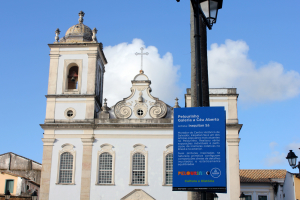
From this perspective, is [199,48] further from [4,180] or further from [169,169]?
[4,180]

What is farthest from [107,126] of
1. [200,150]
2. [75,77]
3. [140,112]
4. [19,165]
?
[200,150]

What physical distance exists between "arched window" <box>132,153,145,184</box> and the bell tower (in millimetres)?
3661

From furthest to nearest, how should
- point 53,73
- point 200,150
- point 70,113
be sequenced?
1. point 53,73
2. point 70,113
3. point 200,150

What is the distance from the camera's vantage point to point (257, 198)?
29.5m

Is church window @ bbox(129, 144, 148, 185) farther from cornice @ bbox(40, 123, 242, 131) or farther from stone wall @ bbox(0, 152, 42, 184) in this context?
Answer: stone wall @ bbox(0, 152, 42, 184)

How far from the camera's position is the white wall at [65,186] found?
23.5 m

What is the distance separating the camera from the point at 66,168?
2417 centimetres

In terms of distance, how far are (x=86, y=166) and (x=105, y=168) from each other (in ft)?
3.72

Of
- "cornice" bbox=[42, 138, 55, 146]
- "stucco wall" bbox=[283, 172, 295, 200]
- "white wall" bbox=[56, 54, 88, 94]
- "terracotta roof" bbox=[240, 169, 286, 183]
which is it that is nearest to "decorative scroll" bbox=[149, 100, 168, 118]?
"white wall" bbox=[56, 54, 88, 94]

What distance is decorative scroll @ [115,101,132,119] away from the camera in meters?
25.0

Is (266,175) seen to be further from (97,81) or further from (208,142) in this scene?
(208,142)

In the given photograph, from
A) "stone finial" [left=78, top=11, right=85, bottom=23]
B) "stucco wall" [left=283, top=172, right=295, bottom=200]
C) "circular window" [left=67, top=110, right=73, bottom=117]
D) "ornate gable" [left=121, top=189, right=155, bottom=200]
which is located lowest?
"ornate gable" [left=121, top=189, right=155, bottom=200]

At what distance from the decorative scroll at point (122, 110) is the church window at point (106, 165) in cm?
203

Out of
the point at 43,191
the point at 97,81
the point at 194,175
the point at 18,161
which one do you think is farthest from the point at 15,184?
the point at 194,175
